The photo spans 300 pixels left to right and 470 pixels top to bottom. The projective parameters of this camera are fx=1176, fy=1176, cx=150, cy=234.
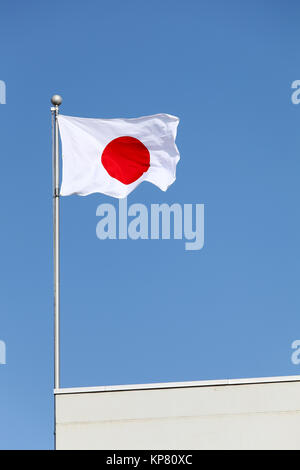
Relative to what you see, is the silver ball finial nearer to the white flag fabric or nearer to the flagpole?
the flagpole

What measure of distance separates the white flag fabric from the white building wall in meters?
5.45

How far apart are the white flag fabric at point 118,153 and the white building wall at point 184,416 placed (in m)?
5.45

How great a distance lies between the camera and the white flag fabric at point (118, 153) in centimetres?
3050

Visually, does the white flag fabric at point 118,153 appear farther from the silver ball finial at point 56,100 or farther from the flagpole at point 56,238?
the silver ball finial at point 56,100

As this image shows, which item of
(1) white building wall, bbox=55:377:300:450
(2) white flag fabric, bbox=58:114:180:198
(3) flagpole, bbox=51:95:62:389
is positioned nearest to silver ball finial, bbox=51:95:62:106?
(3) flagpole, bbox=51:95:62:389

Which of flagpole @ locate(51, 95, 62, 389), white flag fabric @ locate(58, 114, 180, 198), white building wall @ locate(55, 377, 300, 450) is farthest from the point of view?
white flag fabric @ locate(58, 114, 180, 198)

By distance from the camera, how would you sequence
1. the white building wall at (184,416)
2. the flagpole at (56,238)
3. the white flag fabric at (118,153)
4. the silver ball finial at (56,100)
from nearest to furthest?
1. the white building wall at (184,416)
2. the flagpole at (56,238)
3. the white flag fabric at (118,153)
4. the silver ball finial at (56,100)

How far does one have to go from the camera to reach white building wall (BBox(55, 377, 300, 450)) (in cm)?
2795

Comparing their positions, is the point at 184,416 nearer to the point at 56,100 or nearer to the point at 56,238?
the point at 56,238

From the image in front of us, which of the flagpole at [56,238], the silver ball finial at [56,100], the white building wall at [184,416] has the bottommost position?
the white building wall at [184,416]

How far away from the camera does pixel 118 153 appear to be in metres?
31.0

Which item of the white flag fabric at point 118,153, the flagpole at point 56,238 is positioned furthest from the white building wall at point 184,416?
the white flag fabric at point 118,153
